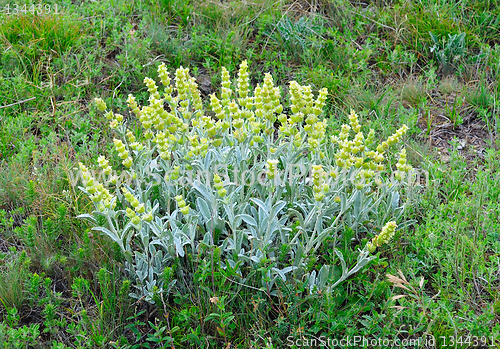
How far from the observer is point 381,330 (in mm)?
2342

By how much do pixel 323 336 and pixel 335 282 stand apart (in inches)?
12.6

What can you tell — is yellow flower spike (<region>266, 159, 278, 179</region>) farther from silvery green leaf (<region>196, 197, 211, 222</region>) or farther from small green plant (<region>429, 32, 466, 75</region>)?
small green plant (<region>429, 32, 466, 75</region>)

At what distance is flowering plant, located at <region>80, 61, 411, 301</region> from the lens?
2462 mm

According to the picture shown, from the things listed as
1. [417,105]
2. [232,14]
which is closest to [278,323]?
[417,105]

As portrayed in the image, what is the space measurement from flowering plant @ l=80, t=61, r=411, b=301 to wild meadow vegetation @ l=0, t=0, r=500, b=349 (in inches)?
0.5

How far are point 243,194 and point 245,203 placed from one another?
0.07m

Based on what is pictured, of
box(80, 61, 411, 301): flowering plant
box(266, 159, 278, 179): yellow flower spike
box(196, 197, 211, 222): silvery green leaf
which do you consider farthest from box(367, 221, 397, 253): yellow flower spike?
box(196, 197, 211, 222): silvery green leaf

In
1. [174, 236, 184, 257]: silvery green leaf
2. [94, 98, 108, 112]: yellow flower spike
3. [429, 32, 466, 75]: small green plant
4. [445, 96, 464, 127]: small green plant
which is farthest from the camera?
[429, 32, 466, 75]: small green plant

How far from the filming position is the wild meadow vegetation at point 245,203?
2441mm

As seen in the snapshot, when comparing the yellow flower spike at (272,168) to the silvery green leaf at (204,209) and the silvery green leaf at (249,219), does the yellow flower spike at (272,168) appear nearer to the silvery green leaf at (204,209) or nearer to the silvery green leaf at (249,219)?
the silvery green leaf at (249,219)

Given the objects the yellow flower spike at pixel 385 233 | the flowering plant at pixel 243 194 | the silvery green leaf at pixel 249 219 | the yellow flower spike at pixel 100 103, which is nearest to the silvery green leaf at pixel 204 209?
the flowering plant at pixel 243 194

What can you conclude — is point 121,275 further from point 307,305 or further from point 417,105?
point 417,105

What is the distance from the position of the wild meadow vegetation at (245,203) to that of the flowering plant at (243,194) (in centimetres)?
1

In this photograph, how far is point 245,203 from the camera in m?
2.70
